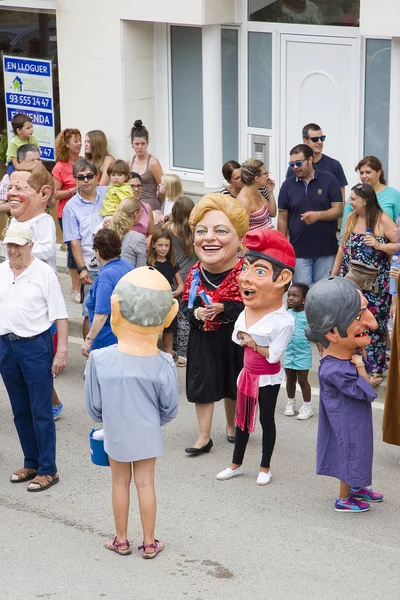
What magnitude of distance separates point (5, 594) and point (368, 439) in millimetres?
2437

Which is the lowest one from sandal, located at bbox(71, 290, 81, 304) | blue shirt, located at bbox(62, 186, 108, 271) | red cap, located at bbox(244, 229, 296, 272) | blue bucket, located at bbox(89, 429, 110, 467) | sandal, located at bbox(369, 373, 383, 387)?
sandal, located at bbox(369, 373, 383, 387)

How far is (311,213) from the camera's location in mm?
9781

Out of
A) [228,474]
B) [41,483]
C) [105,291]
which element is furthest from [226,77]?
[41,483]

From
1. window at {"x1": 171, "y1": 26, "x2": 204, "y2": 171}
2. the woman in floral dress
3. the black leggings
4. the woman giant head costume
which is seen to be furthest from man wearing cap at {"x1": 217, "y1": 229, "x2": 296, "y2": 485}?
window at {"x1": 171, "y1": 26, "x2": 204, "y2": 171}

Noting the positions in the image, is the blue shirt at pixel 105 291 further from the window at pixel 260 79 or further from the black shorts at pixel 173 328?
the window at pixel 260 79

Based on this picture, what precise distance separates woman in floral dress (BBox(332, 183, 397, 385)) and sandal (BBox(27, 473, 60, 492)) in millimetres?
3059

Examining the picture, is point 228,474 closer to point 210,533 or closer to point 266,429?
point 266,429

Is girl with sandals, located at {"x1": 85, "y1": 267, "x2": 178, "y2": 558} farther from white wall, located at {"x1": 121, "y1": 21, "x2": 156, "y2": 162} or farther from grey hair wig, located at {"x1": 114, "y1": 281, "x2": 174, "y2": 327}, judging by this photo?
white wall, located at {"x1": 121, "y1": 21, "x2": 156, "y2": 162}

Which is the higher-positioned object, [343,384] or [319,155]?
[319,155]

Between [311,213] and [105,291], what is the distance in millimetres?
2606

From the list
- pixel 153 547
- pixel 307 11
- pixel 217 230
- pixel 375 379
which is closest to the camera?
pixel 153 547

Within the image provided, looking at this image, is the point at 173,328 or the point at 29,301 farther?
the point at 173,328

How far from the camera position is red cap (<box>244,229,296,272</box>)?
23.1 feet

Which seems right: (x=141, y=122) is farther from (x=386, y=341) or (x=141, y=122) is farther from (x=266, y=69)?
(x=386, y=341)
